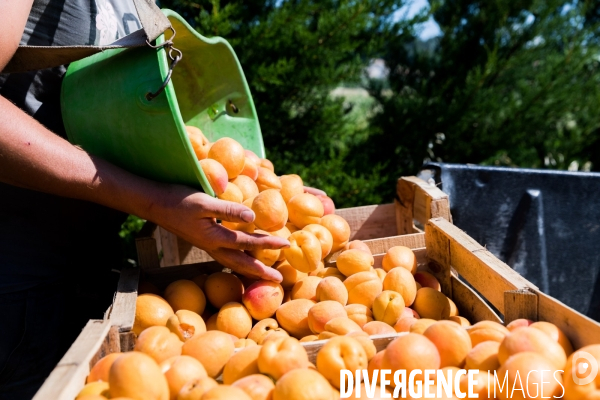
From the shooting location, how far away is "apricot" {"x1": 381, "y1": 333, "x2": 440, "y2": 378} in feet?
3.73

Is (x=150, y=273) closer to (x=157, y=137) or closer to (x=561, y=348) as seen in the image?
(x=157, y=137)

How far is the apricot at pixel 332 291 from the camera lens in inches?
63.7

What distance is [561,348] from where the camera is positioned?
1172 millimetres

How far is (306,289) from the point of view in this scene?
173 cm

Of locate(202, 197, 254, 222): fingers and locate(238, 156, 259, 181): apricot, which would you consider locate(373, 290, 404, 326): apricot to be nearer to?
locate(202, 197, 254, 222): fingers

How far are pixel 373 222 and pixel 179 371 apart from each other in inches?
57.2

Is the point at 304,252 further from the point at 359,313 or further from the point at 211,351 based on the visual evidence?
the point at 211,351

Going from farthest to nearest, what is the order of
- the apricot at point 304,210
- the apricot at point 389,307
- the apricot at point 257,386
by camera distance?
the apricot at point 304,210 → the apricot at point 389,307 → the apricot at point 257,386

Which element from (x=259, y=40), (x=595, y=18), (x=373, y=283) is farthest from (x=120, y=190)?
(x=595, y=18)

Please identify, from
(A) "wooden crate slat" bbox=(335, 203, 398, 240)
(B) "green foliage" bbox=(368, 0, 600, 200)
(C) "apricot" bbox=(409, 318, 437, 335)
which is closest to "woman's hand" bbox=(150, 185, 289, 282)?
(C) "apricot" bbox=(409, 318, 437, 335)

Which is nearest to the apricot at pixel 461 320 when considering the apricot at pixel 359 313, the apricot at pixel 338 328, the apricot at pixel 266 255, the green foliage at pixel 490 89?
the apricot at pixel 359 313

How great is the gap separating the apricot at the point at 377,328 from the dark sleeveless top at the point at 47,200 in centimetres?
92

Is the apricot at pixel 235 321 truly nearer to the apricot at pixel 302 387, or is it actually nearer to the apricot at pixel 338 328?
the apricot at pixel 338 328

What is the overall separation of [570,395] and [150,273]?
1.23 meters
